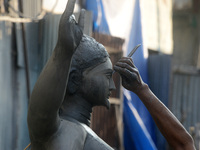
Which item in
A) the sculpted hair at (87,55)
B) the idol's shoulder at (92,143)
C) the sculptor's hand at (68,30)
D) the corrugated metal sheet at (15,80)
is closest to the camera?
the sculptor's hand at (68,30)

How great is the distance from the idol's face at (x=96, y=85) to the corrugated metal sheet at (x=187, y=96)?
10.2 meters

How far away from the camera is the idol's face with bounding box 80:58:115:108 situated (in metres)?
2.86

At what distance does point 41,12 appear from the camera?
7.20m

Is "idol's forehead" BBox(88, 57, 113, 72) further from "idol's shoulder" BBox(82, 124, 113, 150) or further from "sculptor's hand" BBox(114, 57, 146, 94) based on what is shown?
"idol's shoulder" BBox(82, 124, 113, 150)

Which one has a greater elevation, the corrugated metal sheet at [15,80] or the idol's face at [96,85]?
the idol's face at [96,85]

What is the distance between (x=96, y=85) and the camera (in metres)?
2.86

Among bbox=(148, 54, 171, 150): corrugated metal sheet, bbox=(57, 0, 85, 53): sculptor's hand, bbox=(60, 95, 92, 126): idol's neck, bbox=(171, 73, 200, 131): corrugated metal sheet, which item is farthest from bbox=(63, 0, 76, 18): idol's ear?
bbox=(171, 73, 200, 131): corrugated metal sheet

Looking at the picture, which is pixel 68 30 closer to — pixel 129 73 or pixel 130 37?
pixel 129 73

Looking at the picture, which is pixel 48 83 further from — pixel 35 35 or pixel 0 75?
pixel 35 35

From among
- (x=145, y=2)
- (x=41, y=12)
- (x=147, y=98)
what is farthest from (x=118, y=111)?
(x=147, y=98)

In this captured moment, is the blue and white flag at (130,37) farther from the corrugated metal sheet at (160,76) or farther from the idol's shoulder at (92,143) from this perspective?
the idol's shoulder at (92,143)

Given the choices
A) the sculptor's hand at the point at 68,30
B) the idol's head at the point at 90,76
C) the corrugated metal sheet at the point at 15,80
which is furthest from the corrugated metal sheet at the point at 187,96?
the sculptor's hand at the point at 68,30

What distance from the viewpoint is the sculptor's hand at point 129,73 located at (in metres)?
2.80

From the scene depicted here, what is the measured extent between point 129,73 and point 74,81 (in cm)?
36
